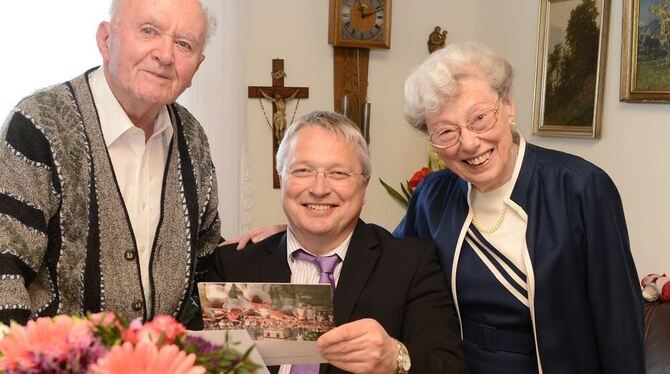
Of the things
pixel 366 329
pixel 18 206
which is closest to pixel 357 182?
pixel 366 329

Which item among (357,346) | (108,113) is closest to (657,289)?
(357,346)

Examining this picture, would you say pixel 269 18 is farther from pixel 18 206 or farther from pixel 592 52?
pixel 18 206

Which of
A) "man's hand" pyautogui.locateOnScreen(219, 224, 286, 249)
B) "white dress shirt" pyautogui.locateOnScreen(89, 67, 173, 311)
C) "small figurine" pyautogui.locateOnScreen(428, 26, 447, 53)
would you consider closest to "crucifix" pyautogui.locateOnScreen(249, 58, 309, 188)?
"small figurine" pyautogui.locateOnScreen(428, 26, 447, 53)

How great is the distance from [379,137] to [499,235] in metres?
2.43

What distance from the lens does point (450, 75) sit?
1765 millimetres

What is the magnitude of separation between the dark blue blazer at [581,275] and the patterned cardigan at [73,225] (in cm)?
82

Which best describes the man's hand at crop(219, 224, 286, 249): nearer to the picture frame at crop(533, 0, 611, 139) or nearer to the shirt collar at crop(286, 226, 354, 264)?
the shirt collar at crop(286, 226, 354, 264)

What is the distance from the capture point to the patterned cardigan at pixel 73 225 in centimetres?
142

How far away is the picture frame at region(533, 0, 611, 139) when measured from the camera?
3.08 metres

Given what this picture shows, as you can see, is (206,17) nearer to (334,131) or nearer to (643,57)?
(334,131)

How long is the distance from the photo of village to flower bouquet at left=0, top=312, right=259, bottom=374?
0.42 m

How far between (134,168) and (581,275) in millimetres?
1053

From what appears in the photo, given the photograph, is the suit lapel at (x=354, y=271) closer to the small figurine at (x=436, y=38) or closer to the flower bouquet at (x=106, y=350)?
the flower bouquet at (x=106, y=350)

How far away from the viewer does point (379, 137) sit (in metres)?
Answer: 4.20
